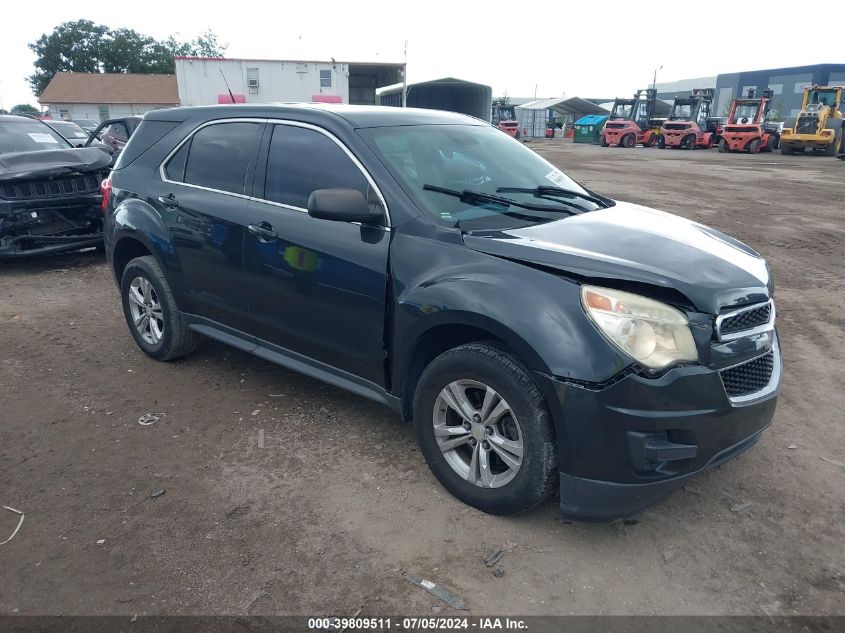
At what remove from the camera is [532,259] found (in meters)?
2.84

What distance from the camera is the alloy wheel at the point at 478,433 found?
291 cm

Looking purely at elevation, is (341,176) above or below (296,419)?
above

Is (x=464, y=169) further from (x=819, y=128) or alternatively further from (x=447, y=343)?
(x=819, y=128)

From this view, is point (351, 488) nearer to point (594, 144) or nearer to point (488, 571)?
point (488, 571)

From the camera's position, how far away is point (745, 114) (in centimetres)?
3891

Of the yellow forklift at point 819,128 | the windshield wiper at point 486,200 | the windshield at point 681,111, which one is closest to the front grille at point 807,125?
the yellow forklift at point 819,128

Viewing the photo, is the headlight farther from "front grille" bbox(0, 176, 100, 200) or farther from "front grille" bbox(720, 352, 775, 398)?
"front grille" bbox(0, 176, 100, 200)

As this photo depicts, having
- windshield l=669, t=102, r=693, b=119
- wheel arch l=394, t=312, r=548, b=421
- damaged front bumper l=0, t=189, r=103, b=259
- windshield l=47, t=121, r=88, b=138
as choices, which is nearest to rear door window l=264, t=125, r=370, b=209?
wheel arch l=394, t=312, r=548, b=421

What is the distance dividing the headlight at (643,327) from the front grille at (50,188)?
7.21 metres

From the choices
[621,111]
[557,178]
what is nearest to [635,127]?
[621,111]

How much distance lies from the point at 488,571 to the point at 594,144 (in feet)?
147

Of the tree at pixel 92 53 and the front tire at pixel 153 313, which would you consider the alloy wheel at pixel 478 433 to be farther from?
the tree at pixel 92 53

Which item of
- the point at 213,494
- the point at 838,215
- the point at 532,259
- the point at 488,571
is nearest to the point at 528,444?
the point at 488,571

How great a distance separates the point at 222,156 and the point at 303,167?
0.82 meters
